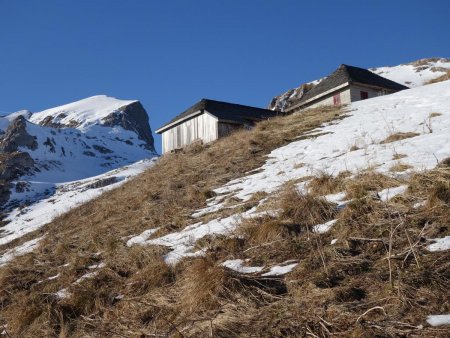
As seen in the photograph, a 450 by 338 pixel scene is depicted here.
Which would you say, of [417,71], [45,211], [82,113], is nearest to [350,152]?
[45,211]

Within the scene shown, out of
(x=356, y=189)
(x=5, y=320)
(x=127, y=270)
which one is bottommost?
(x=5, y=320)

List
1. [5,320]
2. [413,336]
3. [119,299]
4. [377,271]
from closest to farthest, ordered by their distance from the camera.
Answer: [413,336]
[377,271]
[119,299]
[5,320]

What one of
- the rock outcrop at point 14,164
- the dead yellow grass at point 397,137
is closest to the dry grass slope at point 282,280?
the dead yellow grass at point 397,137

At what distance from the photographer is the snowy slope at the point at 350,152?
5797mm

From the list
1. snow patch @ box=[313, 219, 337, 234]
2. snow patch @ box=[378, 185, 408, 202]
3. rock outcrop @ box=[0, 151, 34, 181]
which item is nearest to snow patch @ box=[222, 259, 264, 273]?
snow patch @ box=[313, 219, 337, 234]

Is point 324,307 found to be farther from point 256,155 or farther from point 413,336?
point 256,155

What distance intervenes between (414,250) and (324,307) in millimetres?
1049

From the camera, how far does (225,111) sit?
23219 millimetres

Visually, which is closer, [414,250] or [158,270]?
[414,250]

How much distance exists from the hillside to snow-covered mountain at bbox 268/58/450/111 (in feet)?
151

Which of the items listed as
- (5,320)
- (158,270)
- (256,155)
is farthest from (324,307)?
(256,155)

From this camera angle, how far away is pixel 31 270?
663 cm

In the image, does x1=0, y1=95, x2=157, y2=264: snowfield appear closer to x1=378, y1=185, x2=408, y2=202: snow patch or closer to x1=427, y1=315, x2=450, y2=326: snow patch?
x1=378, y1=185, x2=408, y2=202: snow patch

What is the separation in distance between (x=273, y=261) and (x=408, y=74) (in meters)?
60.3
